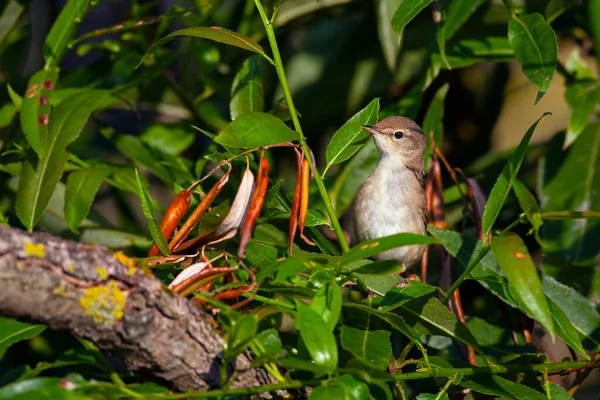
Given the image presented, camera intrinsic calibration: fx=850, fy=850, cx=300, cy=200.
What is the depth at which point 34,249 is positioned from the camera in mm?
1672

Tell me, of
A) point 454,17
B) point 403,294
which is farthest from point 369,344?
point 454,17

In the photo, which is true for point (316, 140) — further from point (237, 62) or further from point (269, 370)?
point (269, 370)

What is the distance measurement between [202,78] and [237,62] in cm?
31

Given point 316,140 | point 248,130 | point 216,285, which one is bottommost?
point 316,140

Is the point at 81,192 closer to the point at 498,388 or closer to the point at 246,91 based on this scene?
the point at 246,91

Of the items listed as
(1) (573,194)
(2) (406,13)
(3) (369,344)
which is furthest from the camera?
(1) (573,194)

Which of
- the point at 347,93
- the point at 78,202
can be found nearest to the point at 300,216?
the point at 78,202

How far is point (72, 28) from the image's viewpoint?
130 inches

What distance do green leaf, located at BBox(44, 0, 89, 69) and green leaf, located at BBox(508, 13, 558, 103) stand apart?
164 cm

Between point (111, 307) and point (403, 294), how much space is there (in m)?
0.85

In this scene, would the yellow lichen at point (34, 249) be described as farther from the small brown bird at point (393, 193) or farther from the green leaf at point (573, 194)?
the green leaf at point (573, 194)

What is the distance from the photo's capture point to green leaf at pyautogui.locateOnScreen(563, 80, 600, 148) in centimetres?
363

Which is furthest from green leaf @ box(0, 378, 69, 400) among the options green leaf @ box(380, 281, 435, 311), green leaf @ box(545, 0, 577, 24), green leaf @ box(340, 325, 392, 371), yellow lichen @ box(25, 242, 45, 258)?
green leaf @ box(545, 0, 577, 24)

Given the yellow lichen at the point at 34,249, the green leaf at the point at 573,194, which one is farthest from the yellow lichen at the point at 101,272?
the green leaf at the point at 573,194
